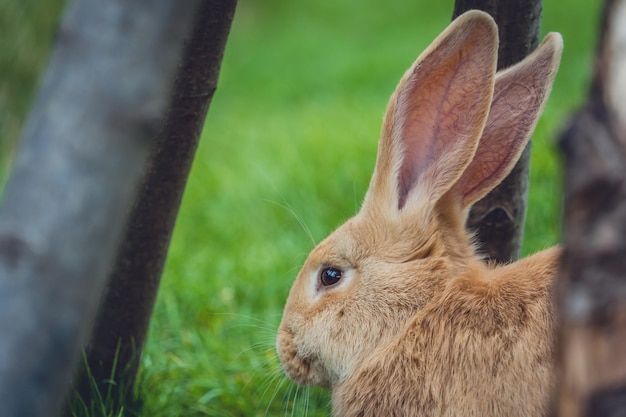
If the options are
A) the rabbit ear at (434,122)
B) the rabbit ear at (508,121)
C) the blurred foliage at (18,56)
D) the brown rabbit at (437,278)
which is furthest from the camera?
the blurred foliage at (18,56)

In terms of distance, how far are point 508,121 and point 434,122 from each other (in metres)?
0.24

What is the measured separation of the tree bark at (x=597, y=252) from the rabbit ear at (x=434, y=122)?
1.21 m

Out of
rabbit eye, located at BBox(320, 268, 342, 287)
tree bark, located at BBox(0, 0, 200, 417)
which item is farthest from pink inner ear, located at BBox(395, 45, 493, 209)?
tree bark, located at BBox(0, 0, 200, 417)

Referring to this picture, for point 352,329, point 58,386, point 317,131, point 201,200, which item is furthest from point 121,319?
point 317,131

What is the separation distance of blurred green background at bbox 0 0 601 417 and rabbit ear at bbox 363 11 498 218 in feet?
1.49

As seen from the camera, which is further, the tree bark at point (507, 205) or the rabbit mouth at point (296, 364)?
the tree bark at point (507, 205)

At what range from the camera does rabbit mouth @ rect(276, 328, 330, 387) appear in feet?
9.81

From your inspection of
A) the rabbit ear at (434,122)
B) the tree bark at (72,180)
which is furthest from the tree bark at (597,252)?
the rabbit ear at (434,122)

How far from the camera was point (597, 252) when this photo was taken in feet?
5.15

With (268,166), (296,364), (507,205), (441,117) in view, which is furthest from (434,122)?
(268,166)

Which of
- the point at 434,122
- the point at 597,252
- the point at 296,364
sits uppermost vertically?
the point at 434,122

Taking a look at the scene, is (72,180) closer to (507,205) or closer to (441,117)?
(441,117)

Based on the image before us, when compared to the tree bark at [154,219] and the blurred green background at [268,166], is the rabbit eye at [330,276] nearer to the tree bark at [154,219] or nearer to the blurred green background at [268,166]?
the blurred green background at [268,166]

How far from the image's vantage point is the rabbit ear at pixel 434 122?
2852 millimetres
